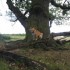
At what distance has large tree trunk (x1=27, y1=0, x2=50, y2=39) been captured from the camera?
1252 centimetres

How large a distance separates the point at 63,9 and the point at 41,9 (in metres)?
2.89

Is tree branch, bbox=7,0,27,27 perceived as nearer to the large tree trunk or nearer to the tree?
the tree

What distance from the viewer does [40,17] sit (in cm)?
1284

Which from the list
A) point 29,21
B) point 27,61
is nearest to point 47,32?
point 29,21

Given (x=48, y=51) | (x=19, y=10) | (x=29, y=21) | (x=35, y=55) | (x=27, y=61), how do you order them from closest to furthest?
1. (x=27, y=61)
2. (x=35, y=55)
3. (x=48, y=51)
4. (x=29, y=21)
5. (x=19, y=10)

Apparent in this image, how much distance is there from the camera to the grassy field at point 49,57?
8.47 metres

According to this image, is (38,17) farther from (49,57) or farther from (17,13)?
(49,57)

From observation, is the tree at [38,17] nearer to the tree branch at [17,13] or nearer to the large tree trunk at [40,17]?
the large tree trunk at [40,17]

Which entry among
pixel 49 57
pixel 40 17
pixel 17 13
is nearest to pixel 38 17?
pixel 40 17

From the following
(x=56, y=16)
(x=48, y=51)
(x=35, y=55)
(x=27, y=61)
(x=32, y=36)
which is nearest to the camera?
(x=27, y=61)

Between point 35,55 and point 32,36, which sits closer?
point 35,55

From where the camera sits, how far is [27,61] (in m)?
8.34

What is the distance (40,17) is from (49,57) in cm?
356

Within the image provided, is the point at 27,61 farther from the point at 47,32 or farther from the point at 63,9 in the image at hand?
the point at 63,9
